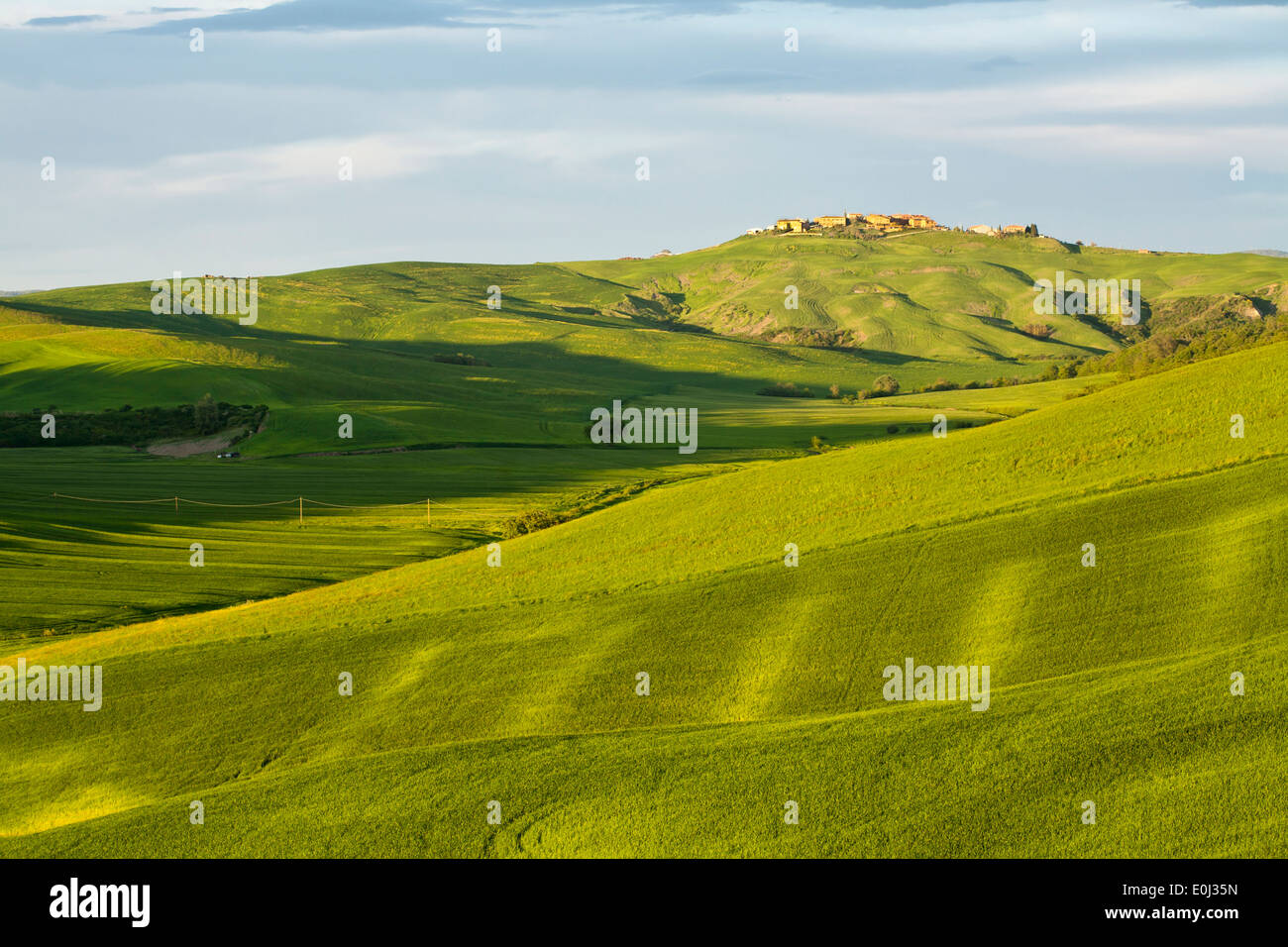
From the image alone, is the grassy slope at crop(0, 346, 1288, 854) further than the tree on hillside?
No

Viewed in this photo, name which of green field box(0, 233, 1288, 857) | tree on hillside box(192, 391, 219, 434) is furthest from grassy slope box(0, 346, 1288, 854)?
tree on hillside box(192, 391, 219, 434)

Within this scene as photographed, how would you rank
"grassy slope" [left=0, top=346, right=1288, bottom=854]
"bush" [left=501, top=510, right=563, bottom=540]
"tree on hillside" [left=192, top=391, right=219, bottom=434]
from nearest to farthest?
"grassy slope" [left=0, top=346, right=1288, bottom=854] → "bush" [left=501, top=510, right=563, bottom=540] → "tree on hillside" [left=192, top=391, right=219, bottom=434]

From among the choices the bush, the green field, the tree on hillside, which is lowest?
the green field

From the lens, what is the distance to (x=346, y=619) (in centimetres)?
3403

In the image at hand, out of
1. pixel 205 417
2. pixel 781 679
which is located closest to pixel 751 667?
pixel 781 679

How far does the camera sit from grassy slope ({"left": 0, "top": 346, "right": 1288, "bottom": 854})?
18.4 metres

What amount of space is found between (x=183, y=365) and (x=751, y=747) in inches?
6157

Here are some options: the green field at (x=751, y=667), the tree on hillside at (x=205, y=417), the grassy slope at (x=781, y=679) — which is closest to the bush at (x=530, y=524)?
the green field at (x=751, y=667)

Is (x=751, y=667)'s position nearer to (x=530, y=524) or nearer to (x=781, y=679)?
(x=781, y=679)

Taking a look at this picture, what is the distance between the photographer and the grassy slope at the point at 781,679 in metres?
18.4

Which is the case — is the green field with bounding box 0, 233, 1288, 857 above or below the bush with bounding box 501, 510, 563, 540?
below

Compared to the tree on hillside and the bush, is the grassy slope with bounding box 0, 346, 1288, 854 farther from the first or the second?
the tree on hillside

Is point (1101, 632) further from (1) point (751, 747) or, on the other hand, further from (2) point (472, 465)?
(2) point (472, 465)
